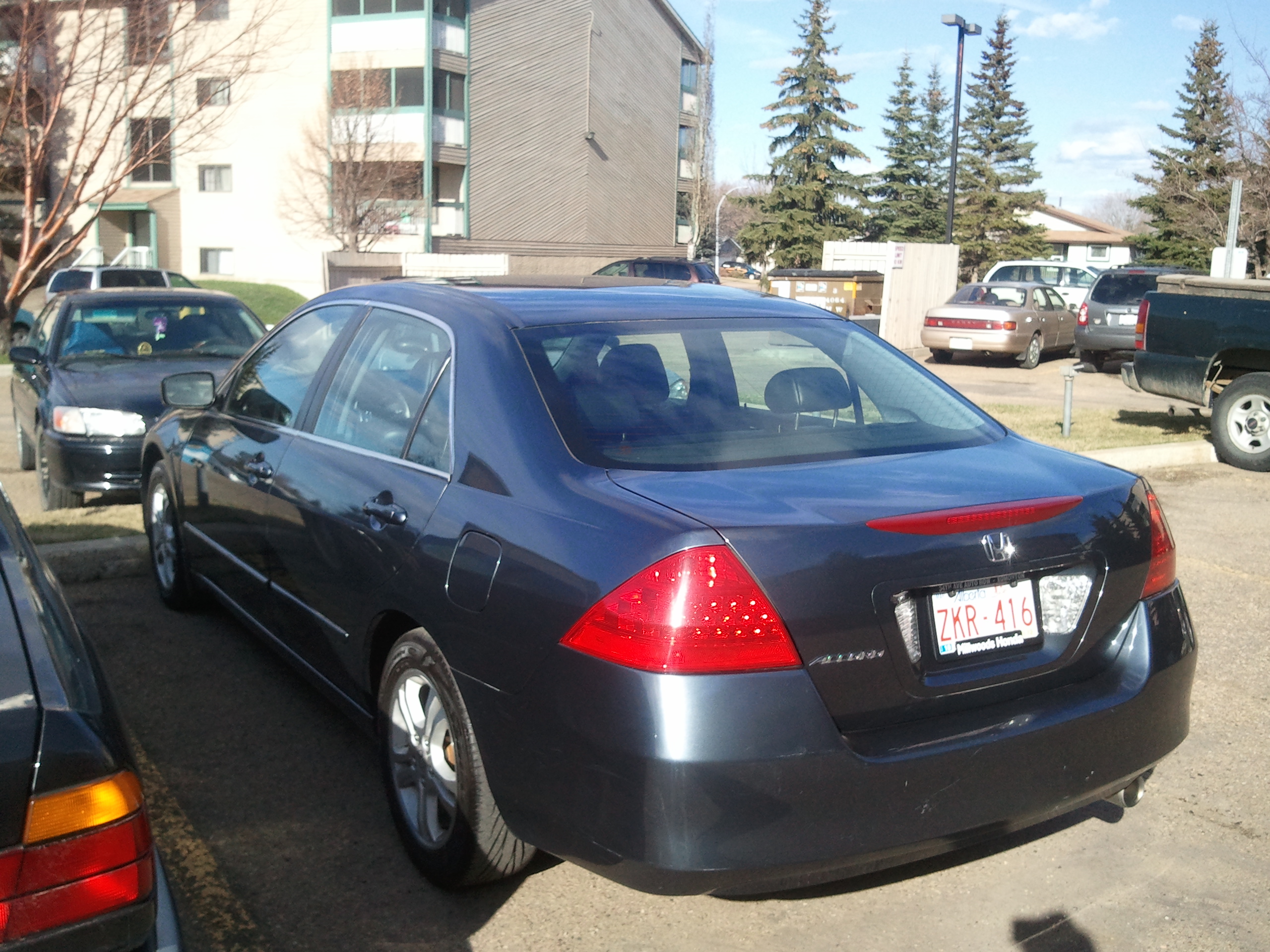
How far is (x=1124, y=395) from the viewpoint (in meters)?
16.9

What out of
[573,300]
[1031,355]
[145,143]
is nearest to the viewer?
[573,300]

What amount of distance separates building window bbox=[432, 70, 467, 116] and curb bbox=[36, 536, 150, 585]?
34259 millimetres

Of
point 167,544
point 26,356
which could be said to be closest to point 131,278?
point 26,356

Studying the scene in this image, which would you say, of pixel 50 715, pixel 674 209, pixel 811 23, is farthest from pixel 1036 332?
pixel 811 23

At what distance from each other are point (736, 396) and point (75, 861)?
225 centimetres

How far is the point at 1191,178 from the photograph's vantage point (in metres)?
47.9

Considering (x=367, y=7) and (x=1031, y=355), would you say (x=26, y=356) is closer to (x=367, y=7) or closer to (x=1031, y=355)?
(x=1031, y=355)

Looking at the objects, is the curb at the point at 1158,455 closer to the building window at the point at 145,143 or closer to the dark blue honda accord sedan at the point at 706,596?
the dark blue honda accord sedan at the point at 706,596

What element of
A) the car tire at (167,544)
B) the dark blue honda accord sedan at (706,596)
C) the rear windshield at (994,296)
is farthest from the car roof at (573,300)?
the rear windshield at (994,296)

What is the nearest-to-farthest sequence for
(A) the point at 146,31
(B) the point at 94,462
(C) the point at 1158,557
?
1. (C) the point at 1158,557
2. (B) the point at 94,462
3. (A) the point at 146,31

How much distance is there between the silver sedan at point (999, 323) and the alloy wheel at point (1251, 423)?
35.1 feet

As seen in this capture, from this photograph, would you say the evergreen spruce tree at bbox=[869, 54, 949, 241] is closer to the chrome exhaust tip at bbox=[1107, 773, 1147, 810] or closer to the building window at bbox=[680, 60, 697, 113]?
the building window at bbox=[680, 60, 697, 113]

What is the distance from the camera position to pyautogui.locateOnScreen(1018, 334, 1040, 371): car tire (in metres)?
21.6

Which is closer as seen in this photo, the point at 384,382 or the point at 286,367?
the point at 384,382
